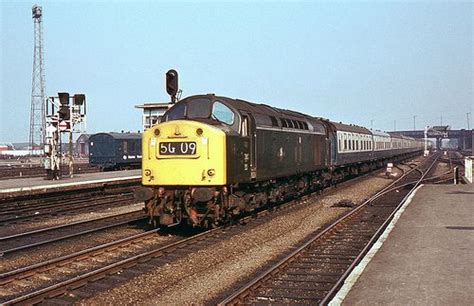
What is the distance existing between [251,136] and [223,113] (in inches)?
46.7

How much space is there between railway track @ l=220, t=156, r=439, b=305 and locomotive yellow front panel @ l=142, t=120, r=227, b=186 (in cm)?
286

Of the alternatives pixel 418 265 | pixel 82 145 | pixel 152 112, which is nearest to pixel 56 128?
pixel 152 112

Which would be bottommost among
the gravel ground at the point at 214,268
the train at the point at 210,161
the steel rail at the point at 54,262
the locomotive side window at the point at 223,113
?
the gravel ground at the point at 214,268

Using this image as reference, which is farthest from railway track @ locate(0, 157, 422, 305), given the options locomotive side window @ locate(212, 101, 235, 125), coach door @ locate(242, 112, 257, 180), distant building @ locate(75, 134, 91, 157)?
distant building @ locate(75, 134, 91, 157)

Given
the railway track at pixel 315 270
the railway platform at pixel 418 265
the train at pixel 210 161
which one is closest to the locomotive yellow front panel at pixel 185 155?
the train at pixel 210 161

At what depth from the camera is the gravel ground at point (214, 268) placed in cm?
793

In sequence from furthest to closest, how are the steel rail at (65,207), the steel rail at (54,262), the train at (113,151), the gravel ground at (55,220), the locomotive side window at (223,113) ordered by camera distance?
1. the train at (113,151)
2. the steel rail at (65,207)
3. the gravel ground at (55,220)
4. the locomotive side window at (223,113)
5. the steel rail at (54,262)

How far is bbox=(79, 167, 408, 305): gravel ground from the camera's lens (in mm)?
7930

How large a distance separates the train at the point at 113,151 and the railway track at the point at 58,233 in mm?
26276

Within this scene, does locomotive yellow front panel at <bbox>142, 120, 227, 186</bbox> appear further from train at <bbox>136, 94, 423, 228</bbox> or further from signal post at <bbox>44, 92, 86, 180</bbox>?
signal post at <bbox>44, 92, 86, 180</bbox>

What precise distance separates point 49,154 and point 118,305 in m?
22.1

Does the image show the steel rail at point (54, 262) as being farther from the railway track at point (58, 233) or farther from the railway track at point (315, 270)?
the railway track at point (315, 270)

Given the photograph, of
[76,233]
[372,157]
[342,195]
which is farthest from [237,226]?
Result: [372,157]

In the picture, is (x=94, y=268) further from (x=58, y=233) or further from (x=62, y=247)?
(x=58, y=233)
